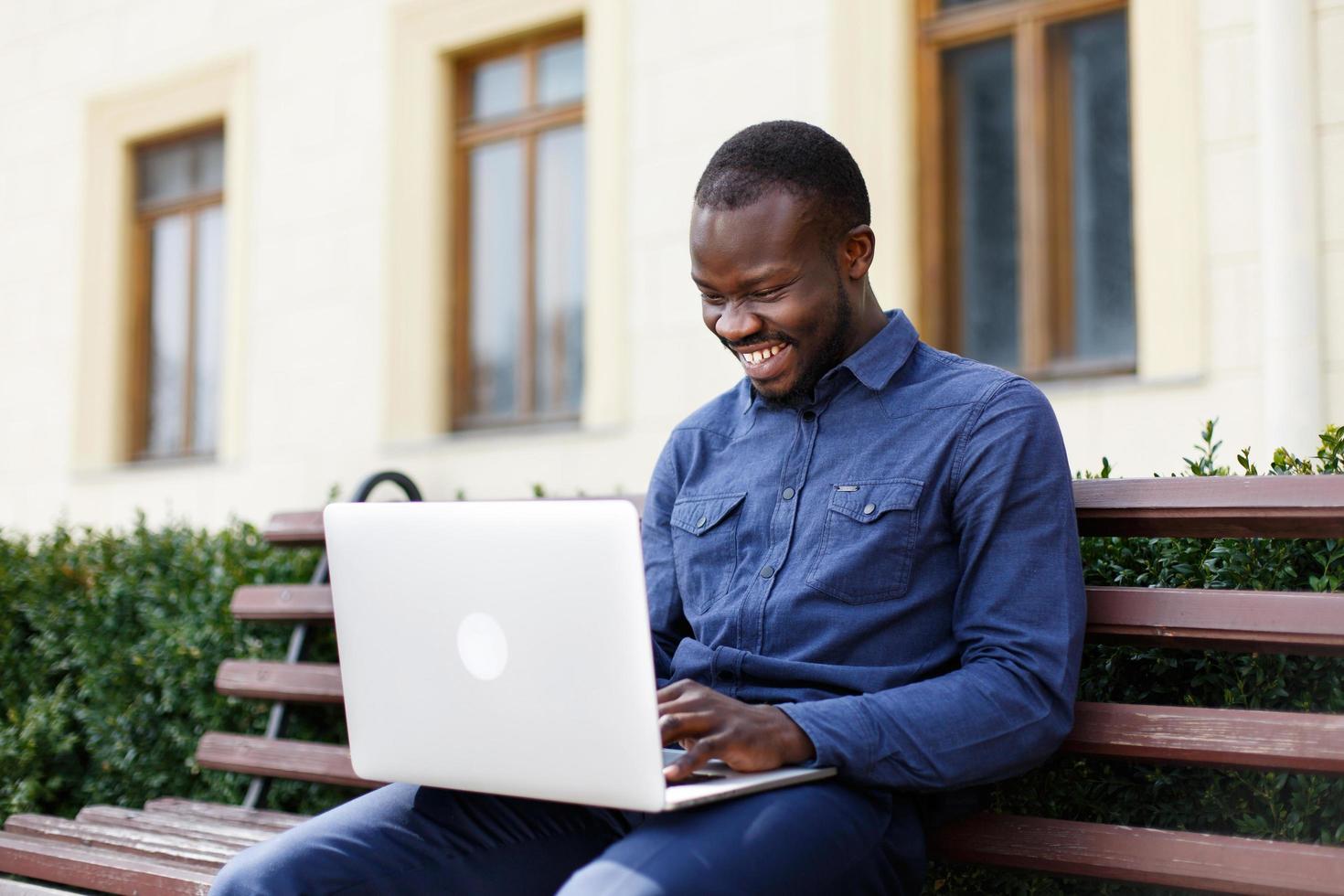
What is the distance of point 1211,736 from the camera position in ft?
7.52

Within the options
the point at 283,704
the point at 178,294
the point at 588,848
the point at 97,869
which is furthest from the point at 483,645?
the point at 178,294

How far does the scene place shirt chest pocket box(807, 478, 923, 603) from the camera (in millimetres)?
2324

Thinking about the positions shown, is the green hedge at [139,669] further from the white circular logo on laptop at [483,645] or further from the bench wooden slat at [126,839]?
the white circular logo on laptop at [483,645]

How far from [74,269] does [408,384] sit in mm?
2987

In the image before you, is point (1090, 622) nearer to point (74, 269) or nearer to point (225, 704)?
point (225, 704)

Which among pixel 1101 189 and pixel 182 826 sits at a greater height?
pixel 1101 189

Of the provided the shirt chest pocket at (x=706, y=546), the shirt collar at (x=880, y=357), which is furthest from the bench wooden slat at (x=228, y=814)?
the shirt collar at (x=880, y=357)

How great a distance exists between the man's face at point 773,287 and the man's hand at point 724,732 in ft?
2.09

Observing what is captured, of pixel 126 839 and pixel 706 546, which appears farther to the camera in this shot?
pixel 126 839

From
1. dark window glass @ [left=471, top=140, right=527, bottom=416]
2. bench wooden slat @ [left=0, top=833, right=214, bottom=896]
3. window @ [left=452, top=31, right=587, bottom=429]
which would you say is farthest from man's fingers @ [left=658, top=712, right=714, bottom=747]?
dark window glass @ [left=471, top=140, right=527, bottom=416]

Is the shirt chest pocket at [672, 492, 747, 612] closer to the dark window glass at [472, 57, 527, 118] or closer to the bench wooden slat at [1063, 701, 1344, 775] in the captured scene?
the bench wooden slat at [1063, 701, 1344, 775]

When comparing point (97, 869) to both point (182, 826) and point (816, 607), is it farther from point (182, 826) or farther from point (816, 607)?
point (816, 607)

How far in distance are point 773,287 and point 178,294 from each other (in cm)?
754

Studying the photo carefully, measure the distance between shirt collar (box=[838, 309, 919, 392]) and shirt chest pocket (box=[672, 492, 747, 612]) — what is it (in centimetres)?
28
